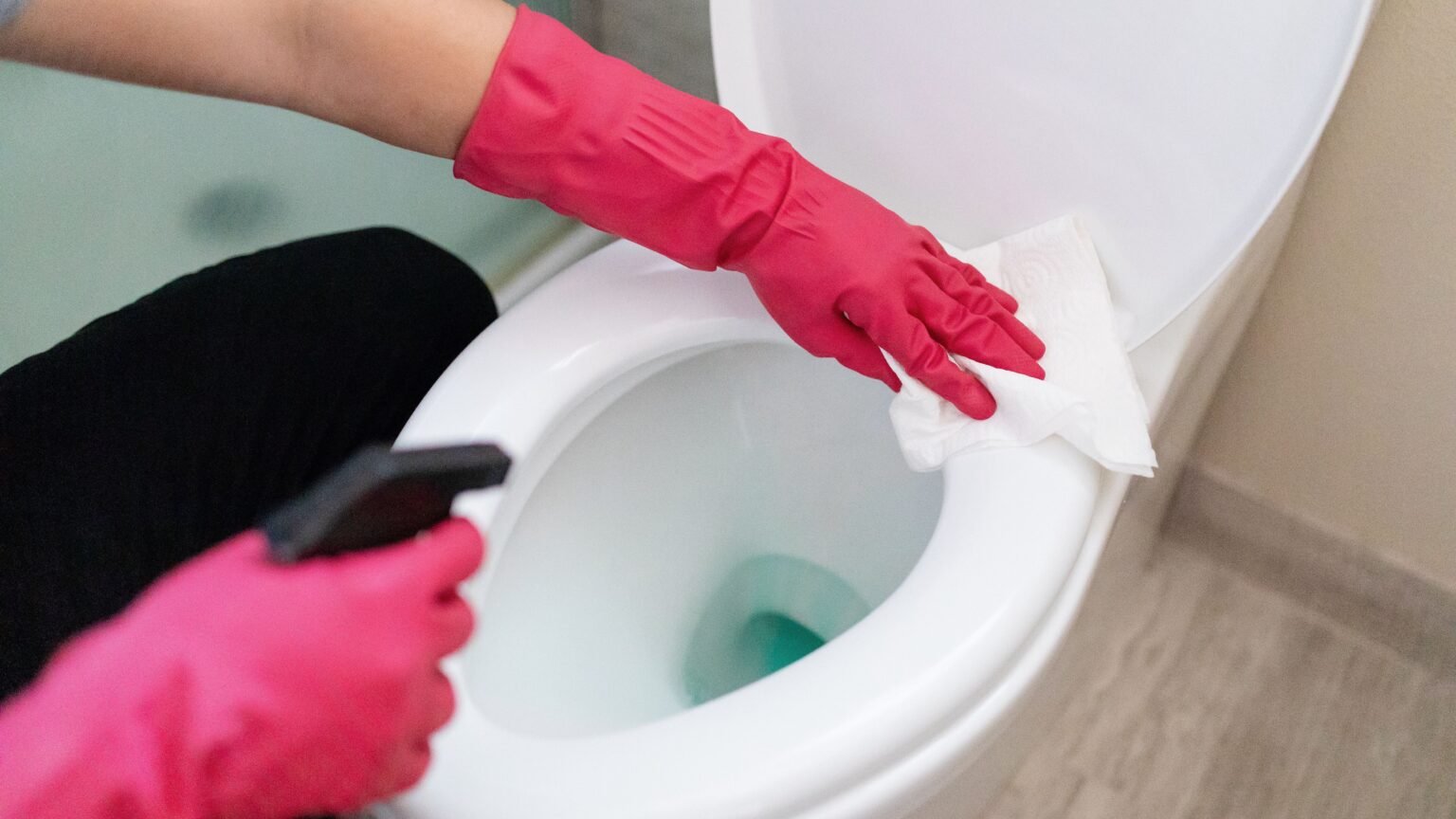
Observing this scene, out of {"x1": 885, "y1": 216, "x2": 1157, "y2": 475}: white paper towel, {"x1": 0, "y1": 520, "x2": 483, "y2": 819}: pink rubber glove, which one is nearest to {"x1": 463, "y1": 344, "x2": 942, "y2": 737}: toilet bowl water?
{"x1": 885, "y1": 216, "x2": 1157, "y2": 475}: white paper towel

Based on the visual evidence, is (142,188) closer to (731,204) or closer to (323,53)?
(323,53)

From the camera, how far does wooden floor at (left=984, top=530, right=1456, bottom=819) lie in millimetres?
798

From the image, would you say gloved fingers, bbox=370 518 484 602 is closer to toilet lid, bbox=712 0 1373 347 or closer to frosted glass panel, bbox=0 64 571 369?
toilet lid, bbox=712 0 1373 347

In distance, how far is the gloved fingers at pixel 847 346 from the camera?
551mm

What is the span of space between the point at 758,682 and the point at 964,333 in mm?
207

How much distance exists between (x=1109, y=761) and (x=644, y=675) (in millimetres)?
391

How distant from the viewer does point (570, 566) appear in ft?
2.08

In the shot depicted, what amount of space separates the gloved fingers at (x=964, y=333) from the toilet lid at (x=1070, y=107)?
70 mm

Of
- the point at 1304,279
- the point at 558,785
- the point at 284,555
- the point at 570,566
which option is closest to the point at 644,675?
the point at 570,566

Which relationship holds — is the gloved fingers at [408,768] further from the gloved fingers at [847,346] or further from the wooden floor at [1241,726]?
the wooden floor at [1241,726]

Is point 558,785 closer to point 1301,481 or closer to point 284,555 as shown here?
point 284,555

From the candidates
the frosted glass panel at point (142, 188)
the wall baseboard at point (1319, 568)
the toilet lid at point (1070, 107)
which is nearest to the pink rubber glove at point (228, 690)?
the toilet lid at point (1070, 107)

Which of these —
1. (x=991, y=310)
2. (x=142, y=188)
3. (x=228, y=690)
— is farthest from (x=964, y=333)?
(x=142, y=188)

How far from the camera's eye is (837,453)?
27.4 inches
